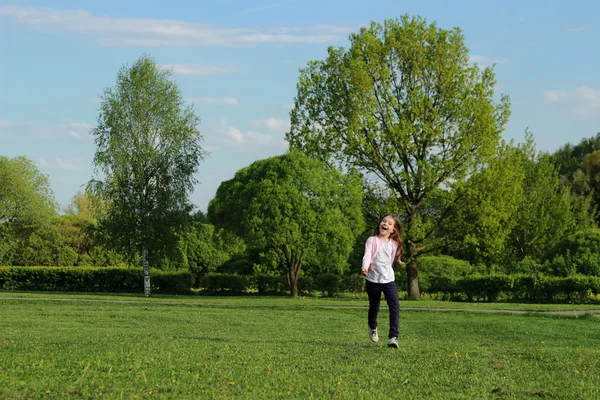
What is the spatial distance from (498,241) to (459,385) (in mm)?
29959

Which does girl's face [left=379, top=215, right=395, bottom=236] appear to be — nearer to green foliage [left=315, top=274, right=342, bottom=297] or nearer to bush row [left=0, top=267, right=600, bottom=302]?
bush row [left=0, top=267, right=600, bottom=302]

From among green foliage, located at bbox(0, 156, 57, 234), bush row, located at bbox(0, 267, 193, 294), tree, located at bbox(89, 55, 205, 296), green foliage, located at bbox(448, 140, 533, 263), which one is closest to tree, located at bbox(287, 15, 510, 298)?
green foliage, located at bbox(448, 140, 533, 263)

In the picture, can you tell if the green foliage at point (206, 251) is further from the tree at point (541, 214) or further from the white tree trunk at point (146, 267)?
the tree at point (541, 214)

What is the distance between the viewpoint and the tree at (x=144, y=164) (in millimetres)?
41812

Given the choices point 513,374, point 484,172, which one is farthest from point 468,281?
point 513,374

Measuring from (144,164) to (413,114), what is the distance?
1694 centimetres

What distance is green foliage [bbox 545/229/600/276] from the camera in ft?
121

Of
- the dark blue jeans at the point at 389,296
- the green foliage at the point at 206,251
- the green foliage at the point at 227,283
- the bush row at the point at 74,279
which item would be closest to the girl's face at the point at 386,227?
the dark blue jeans at the point at 389,296

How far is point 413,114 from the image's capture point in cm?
3472

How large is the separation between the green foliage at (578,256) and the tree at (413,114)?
6.65 m

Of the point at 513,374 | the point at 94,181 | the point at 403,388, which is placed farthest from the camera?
the point at 94,181

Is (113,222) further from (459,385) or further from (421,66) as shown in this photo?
(459,385)

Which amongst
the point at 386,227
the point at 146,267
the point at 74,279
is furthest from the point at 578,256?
the point at 74,279

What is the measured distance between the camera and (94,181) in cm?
4156
